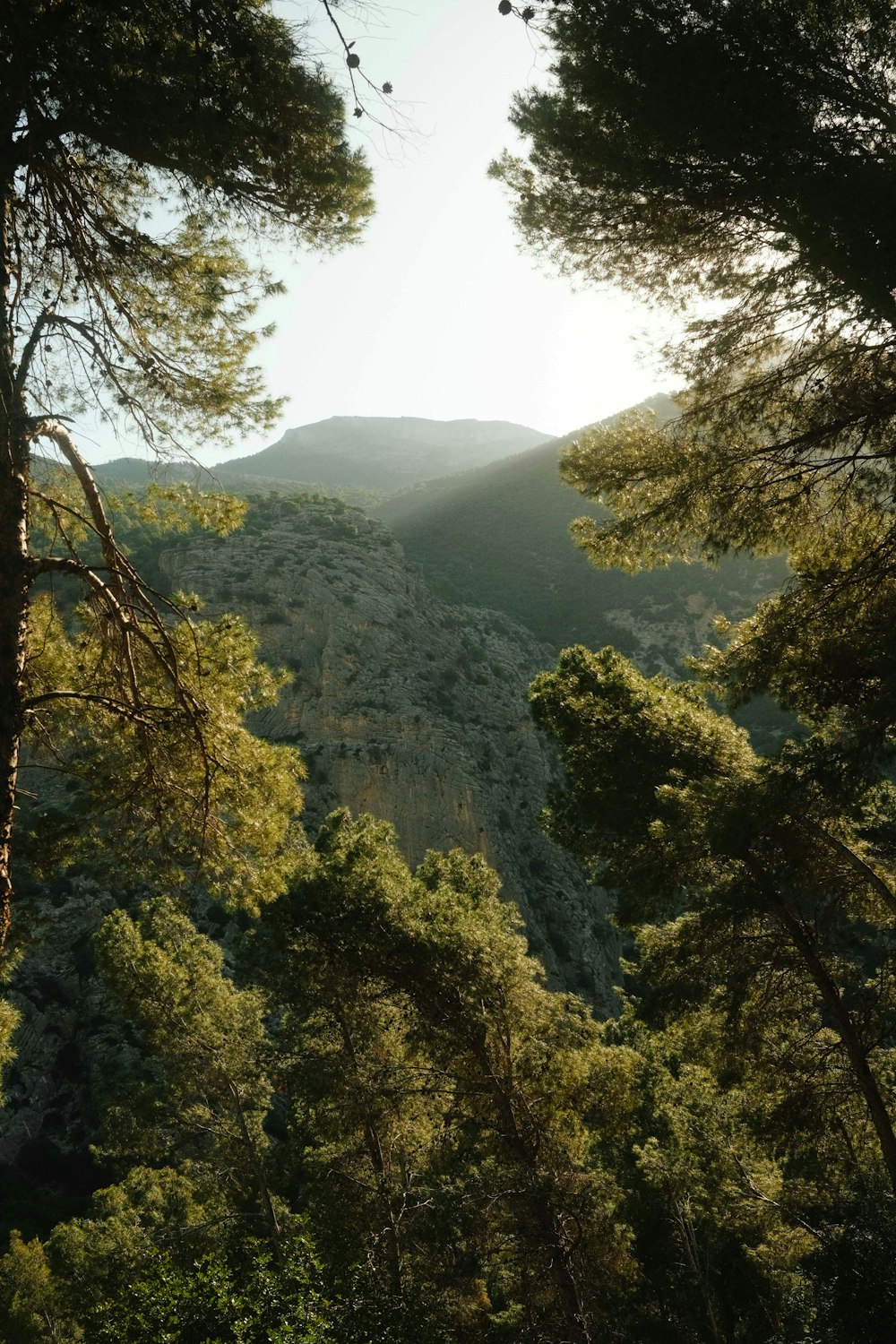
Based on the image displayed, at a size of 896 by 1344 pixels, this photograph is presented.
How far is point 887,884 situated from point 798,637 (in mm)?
3112

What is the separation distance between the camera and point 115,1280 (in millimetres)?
8984

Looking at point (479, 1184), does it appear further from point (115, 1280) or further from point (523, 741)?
point (523, 741)

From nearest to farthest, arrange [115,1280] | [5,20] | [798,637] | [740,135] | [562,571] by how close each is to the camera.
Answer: [5,20]
[740,135]
[798,637]
[115,1280]
[562,571]

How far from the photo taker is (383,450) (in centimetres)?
13162

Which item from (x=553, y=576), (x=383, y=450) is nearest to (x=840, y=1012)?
(x=553, y=576)

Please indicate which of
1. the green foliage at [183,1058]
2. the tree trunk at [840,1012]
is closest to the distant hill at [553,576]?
the green foliage at [183,1058]

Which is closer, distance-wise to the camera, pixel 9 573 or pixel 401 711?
pixel 9 573

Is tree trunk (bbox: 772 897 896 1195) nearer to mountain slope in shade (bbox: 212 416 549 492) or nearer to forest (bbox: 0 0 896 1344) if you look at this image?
forest (bbox: 0 0 896 1344)

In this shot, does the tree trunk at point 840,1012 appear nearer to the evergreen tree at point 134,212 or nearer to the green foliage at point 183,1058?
the evergreen tree at point 134,212

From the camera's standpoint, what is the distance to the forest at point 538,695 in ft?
13.8

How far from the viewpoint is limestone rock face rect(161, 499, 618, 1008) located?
2919 cm

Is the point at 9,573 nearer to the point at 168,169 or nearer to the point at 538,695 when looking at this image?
the point at 168,169

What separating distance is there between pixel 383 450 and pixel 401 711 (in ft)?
354

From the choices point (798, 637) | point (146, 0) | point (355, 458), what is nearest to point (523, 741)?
point (798, 637)
